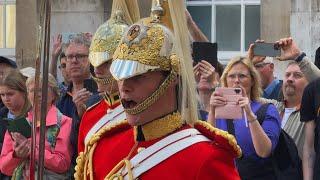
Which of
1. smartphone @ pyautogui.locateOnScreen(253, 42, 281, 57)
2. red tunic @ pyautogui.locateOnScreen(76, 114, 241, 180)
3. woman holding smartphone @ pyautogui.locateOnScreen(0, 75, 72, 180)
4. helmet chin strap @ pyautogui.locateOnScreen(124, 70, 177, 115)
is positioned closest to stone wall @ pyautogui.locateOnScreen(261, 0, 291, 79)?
smartphone @ pyautogui.locateOnScreen(253, 42, 281, 57)

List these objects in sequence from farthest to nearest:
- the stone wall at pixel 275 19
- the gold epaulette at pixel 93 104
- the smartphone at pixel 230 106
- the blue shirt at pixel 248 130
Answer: the stone wall at pixel 275 19, the blue shirt at pixel 248 130, the smartphone at pixel 230 106, the gold epaulette at pixel 93 104

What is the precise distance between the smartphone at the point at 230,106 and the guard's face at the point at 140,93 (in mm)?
2235

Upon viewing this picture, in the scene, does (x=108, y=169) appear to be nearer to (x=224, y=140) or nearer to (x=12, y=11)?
(x=224, y=140)

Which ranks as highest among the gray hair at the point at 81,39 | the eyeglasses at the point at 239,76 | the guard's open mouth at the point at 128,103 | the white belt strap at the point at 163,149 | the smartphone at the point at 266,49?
the gray hair at the point at 81,39

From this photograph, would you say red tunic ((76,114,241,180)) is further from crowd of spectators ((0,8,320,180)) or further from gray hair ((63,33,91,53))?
gray hair ((63,33,91,53))

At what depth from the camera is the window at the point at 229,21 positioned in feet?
43.5

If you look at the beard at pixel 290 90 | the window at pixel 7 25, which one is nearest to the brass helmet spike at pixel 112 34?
the beard at pixel 290 90

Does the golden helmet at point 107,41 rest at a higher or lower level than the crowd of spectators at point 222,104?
higher

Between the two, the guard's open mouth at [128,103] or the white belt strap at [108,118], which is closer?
the guard's open mouth at [128,103]

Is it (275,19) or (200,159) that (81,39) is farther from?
(275,19)

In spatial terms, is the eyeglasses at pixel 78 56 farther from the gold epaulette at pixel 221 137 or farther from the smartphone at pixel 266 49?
the gold epaulette at pixel 221 137

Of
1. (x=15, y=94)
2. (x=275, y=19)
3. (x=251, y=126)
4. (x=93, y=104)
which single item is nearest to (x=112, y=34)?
(x=93, y=104)

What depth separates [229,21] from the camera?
1345 centimetres

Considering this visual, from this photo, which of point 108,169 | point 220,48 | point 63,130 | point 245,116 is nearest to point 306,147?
point 245,116
